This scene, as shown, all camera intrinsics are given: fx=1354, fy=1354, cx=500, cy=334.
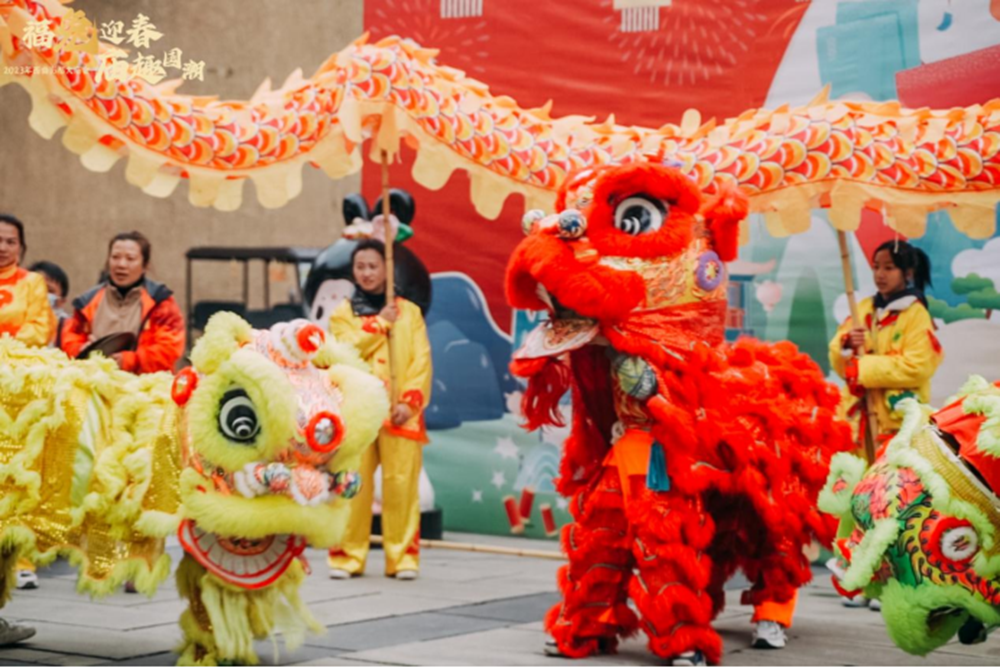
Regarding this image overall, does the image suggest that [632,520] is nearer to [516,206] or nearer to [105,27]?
[105,27]

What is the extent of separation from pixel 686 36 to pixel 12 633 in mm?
4642

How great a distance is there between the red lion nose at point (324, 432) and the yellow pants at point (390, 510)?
2.76 m

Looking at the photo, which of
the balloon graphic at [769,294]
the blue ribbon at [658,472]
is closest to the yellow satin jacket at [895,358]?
the balloon graphic at [769,294]

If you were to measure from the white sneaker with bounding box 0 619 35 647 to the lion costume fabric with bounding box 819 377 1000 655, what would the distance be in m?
2.94

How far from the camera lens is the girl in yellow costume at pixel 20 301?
631 cm

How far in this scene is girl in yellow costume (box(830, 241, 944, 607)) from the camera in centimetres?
607

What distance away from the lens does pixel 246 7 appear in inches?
279

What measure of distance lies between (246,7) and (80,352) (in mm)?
2085

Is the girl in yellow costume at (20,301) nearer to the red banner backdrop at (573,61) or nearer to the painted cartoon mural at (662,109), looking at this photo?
the painted cartoon mural at (662,109)

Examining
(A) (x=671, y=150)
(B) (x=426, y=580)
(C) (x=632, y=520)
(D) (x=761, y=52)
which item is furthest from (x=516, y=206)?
Answer: (C) (x=632, y=520)

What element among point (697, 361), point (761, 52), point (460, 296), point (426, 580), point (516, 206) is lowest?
point (426, 580)

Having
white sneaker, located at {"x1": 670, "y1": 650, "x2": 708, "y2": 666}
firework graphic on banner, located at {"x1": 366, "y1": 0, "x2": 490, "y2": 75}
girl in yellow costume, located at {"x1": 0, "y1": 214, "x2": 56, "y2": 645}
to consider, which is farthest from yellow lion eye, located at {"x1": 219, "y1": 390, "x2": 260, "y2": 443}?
firework graphic on banner, located at {"x1": 366, "y1": 0, "x2": 490, "y2": 75}

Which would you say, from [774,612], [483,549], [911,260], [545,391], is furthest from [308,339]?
[483,549]

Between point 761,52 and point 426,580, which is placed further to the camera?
point 761,52
